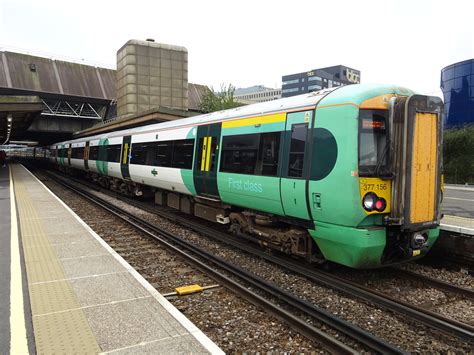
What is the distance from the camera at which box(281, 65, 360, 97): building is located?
11056 centimetres

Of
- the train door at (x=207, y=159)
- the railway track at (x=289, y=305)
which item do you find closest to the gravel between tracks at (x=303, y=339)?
the railway track at (x=289, y=305)

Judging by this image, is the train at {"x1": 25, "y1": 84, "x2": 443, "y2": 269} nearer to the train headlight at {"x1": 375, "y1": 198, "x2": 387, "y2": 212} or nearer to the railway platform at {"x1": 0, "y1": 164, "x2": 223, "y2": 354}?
the train headlight at {"x1": 375, "y1": 198, "x2": 387, "y2": 212}

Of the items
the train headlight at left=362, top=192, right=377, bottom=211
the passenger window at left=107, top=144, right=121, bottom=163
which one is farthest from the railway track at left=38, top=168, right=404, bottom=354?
the passenger window at left=107, top=144, right=121, bottom=163

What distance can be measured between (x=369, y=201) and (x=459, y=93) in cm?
4554

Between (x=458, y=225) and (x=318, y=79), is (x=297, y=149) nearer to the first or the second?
(x=458, y=225)

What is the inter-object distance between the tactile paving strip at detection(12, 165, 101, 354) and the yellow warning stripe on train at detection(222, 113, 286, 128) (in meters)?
4.34

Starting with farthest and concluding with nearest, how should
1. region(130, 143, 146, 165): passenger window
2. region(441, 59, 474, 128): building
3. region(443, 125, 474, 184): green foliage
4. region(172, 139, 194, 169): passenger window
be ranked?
region(441, 59, 474, 128): building, region(443, 125, 474, 184): green foliage, region(130, 143, 146, 165): passenger window, region(172, 139, 194, 169): passenger window

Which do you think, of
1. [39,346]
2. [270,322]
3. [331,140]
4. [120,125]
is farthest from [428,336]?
[120,125]

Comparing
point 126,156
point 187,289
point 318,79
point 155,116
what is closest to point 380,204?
point 187,289

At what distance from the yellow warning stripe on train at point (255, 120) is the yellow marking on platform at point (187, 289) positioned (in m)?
3.22

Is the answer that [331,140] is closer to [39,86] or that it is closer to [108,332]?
[108,332]

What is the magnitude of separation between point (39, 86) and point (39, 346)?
4242cm

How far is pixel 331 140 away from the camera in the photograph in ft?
18.9

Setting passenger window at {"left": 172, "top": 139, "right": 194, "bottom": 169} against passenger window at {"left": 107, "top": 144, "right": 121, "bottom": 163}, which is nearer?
passenger window at {"left": 172, "top": 139, "right": 194, "bottom": 169}
